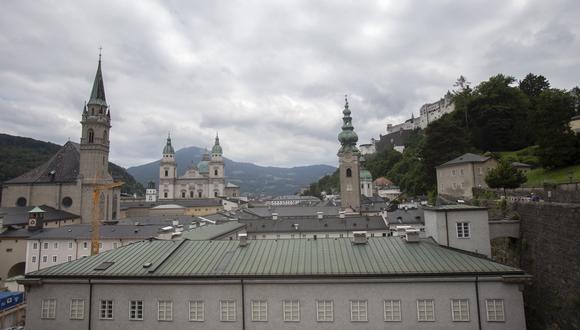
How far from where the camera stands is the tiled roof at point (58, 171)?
68.0 metres

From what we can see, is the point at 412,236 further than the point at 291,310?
Yes

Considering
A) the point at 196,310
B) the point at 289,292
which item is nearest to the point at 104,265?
the point at 196,310

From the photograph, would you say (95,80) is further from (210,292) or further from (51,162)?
(210,292)

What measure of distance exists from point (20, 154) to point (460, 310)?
490 ft

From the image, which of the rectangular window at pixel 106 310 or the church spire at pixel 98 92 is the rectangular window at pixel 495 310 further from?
the church spire at pixel 98 92

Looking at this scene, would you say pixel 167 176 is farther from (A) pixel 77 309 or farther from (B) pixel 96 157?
(A) pixel 77 309

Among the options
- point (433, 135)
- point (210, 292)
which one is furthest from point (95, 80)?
point (210, 292)

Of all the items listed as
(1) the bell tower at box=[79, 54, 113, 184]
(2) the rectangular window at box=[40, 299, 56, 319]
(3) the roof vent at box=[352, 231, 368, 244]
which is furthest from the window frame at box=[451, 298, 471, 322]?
(1) the bell tower at box=[79, 54, 113, 184]

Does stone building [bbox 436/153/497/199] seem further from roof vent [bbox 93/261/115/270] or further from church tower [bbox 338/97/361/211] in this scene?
roof vent [bbox 93/261/115/270]

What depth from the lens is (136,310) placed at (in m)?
16.9

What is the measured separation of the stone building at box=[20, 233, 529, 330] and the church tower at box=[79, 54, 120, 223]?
5363 cm

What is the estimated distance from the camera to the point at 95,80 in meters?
73.2

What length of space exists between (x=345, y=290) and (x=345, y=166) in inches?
2278

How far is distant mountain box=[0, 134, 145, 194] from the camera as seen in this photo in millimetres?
107750
